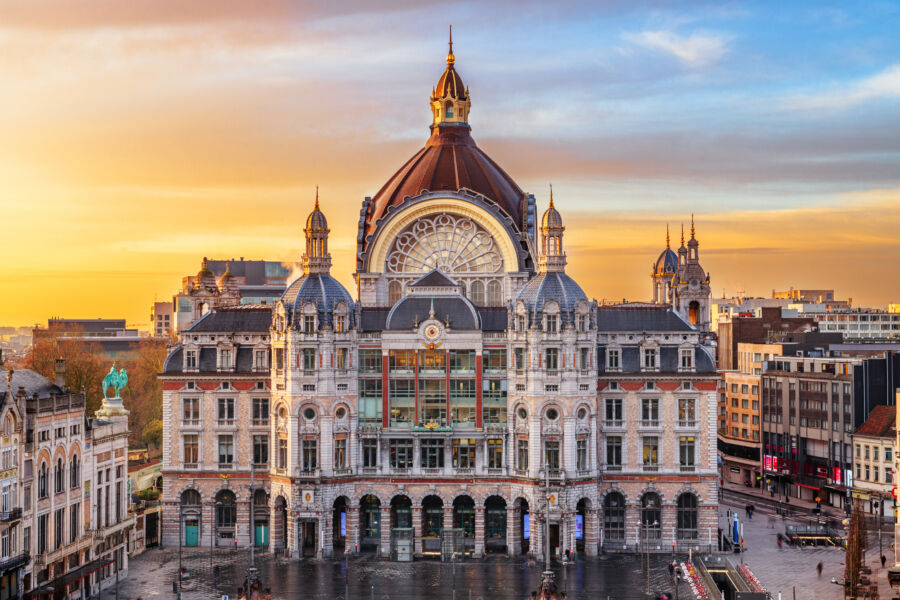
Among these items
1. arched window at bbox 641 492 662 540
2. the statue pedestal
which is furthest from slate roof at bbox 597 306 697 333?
the statue pedestal

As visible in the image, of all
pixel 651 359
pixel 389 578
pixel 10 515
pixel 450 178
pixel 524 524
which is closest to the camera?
pixel 10 515

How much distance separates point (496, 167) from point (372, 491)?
46.5m

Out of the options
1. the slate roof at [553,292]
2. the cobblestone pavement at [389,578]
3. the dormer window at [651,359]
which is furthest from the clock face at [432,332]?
the cobblestone pavement at [389,578]

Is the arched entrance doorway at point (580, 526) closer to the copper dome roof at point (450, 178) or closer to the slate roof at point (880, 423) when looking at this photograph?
the copper dome roof at point (450, 178)

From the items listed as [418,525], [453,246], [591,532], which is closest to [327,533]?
[418,525]

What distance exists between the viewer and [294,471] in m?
127

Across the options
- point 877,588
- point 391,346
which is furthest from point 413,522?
point 877,588

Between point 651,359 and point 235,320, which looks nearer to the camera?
point 651,359

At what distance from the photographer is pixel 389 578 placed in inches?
4663

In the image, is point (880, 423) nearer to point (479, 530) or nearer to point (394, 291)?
point (479, 530)

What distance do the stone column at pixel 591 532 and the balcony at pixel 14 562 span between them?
53090 millimetres

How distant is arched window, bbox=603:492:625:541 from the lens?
131125mm

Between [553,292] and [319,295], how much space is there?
904 inches

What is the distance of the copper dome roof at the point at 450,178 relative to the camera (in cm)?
14975
